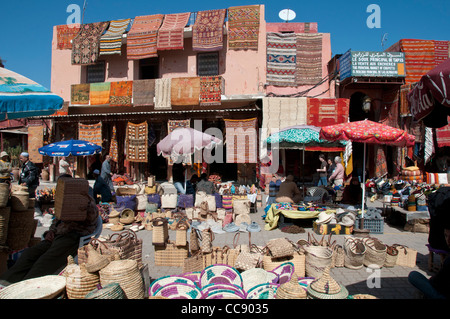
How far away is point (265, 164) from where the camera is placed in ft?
40.9

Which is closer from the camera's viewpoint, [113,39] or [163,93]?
[163,93]

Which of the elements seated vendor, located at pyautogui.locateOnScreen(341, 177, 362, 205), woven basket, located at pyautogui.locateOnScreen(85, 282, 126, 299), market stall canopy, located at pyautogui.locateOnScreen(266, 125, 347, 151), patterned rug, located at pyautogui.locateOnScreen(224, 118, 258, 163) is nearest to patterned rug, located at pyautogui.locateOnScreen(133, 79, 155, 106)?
patterned rug, located at pyautogui.locateOnScreen(224, 118, 258, 163)

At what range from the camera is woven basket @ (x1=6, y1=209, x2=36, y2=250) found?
11.7 ft

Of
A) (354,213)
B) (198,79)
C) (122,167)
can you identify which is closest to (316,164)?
(198,79)

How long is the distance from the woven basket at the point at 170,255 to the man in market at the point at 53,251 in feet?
4.04

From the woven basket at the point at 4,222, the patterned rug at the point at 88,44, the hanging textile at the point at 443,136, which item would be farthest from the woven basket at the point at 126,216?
the hanging textile at the point at 443,136

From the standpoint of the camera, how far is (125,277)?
2635mm

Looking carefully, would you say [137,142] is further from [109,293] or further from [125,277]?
[109,293]

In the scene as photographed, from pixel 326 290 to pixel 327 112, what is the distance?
10938 millimetres

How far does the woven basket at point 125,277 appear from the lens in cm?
261

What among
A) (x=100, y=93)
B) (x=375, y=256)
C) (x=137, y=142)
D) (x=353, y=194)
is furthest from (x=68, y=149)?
(x=375, y=256)

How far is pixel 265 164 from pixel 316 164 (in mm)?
3449

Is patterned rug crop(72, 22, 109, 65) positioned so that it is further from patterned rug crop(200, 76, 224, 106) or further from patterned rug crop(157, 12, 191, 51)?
patterned rug crop(200, 76, 224, 106)

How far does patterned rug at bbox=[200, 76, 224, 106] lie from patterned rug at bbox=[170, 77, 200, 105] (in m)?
0.23
